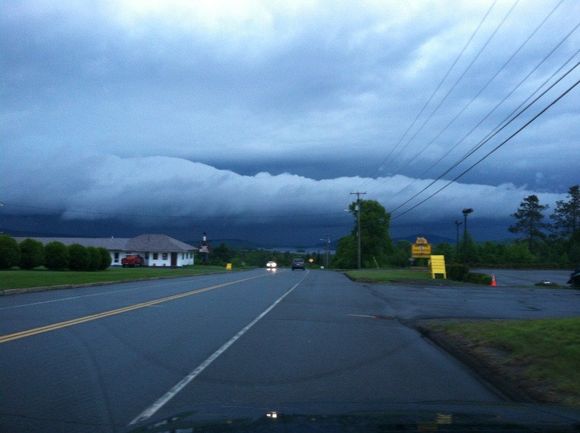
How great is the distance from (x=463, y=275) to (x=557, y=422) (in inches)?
1685

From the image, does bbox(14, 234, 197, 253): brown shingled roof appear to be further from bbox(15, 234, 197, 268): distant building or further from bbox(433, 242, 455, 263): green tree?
bbox(433, 242, 455, 263): green tree

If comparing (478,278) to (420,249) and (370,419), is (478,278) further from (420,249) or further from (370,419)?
(370,419)

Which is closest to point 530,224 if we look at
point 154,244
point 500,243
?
point 500,243

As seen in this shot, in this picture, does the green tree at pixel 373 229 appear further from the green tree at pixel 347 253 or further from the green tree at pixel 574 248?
the green tree at pixel 574 248

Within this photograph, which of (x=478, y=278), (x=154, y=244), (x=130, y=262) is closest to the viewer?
(x=478, y=278)

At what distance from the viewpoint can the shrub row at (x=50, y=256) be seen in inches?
1868

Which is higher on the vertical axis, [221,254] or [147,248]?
[147,248]

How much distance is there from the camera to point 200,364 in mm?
9891

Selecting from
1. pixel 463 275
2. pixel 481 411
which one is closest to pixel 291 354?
pixel 481 411

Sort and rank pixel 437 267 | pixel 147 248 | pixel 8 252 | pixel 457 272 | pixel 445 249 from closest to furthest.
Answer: pixel 8 252, pixel 457 272, pixel 437 267, pixel 147 248, pixel 445 249

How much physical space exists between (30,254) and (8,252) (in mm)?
2535

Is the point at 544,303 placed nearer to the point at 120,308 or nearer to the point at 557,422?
the point at 120,308

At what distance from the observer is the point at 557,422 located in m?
5.05

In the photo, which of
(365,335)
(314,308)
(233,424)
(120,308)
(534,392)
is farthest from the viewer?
(314,308)
